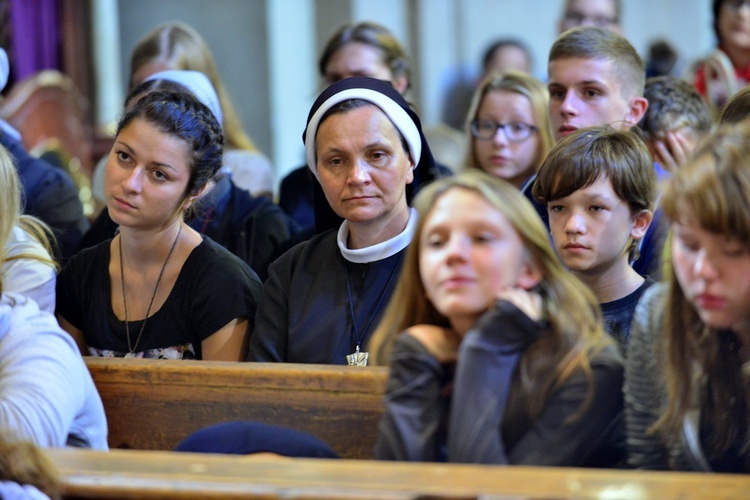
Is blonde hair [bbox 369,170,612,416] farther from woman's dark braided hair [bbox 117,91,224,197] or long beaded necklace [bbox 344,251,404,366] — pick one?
woman's dark braided hair [bbox 117,91,224,197]

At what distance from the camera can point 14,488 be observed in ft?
5.68

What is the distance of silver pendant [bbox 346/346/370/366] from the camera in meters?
2.61

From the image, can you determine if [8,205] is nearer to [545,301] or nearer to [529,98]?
[545,301]

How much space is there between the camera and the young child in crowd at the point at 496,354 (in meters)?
1.83

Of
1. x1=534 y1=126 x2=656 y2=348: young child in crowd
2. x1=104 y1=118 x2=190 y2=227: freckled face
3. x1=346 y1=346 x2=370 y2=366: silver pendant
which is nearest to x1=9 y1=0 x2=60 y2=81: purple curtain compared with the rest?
x1=104 y1=118 x2=190 y2=227: freckled face

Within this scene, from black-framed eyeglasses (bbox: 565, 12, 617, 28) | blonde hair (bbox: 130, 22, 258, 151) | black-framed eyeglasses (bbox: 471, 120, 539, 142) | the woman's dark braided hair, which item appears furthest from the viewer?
black-framed eyeglasses (bbox: 565, 12, 617, 28)

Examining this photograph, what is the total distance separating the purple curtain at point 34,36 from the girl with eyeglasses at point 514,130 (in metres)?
4.09

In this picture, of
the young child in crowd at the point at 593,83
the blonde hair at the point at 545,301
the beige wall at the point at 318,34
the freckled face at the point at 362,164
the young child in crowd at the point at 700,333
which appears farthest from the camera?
the beige wall at the point at 318,34

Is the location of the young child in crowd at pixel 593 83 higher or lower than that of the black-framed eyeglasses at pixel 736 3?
lower

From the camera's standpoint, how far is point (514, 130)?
12.4ft

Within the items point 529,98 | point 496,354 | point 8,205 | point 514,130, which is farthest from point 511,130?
point 496,354

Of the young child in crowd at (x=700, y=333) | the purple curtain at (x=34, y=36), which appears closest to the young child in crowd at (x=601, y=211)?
the young child in crowd at (x=700, y=333)

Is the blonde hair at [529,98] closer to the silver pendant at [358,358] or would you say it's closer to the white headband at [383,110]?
the white headband at [383,110]

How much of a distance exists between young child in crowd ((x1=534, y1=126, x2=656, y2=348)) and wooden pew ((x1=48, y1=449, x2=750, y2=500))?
93 cm
